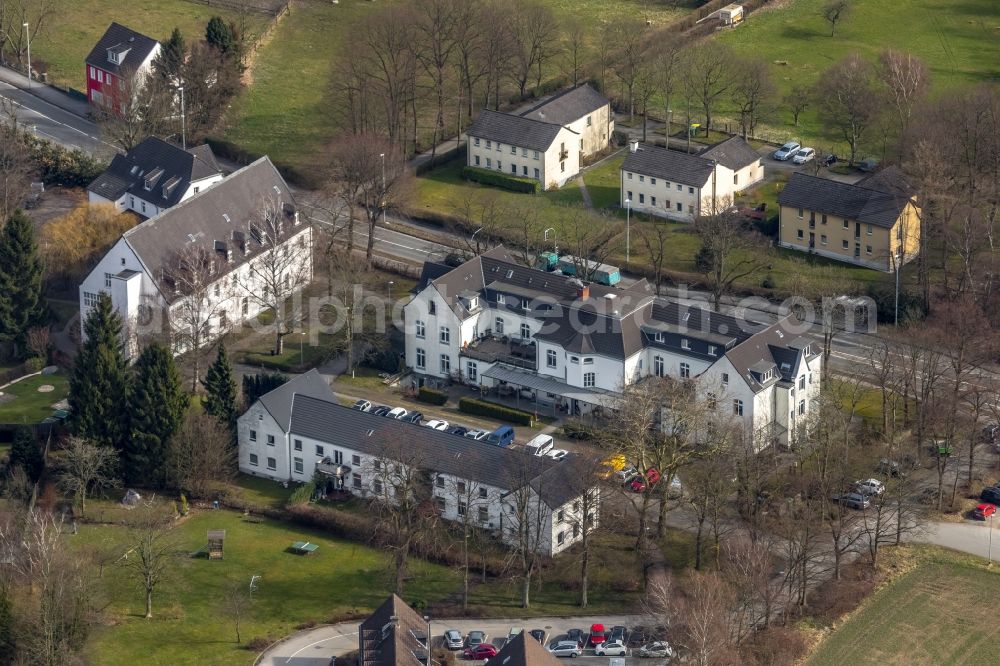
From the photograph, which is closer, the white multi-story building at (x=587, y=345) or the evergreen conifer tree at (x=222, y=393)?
the evergreen conifer tree at (x=222, y=393)

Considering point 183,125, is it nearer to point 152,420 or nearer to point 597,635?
point 152,420

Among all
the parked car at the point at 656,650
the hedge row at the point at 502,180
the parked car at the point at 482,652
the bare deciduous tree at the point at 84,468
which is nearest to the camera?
the parked car at the point at 656,650

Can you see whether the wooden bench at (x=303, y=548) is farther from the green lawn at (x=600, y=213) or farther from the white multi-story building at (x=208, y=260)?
the green lawn at (x=600, y=213)

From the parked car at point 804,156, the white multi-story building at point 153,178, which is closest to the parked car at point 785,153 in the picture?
the parked car at point 804,156

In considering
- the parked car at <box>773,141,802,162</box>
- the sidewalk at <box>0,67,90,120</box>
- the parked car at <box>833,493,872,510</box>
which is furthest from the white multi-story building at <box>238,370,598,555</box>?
the sidewalk at <box>0,67,90,120</box>

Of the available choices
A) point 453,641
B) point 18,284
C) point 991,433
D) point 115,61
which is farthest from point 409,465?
point 115,61

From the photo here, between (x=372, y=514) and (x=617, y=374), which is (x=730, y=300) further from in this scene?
(x=372, y=514)

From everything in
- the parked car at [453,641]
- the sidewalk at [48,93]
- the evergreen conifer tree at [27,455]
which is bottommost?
the parked car at [453,641]

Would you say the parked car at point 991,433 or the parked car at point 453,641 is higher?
the parked car at point 991,433
